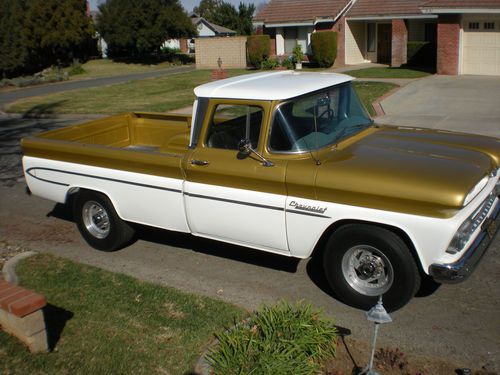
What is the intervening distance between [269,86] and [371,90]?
14217mm

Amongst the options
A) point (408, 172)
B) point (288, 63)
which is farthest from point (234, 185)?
point (288, 63)

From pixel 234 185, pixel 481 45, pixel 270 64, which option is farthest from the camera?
pixel 270 64

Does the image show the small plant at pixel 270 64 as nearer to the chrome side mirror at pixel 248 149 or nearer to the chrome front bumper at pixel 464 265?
the chrome side mirror at pixel 248 149

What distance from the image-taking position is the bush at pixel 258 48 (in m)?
31.4

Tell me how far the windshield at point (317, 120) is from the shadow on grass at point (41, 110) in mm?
15379

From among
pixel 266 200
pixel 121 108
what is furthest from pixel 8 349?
pixel 121 108

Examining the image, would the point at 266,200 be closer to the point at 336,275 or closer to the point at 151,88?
the point at 336,275

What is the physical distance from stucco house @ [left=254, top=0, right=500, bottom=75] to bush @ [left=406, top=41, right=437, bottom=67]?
1.26 ft

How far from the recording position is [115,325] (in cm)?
507

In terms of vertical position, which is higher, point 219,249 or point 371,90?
point 371,90

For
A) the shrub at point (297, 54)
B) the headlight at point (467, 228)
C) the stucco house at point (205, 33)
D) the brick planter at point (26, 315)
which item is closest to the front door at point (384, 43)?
→ the shrub at point (297, 54)

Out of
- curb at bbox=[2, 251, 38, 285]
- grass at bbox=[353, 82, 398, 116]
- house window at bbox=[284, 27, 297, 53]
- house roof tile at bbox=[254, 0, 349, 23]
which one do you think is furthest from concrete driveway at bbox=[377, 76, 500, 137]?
house window at bbox=[284, 27, 297, 53]

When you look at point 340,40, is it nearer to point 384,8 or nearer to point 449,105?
point 384,8

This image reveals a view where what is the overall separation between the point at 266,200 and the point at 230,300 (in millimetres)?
1031
